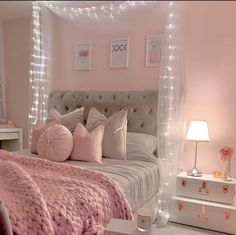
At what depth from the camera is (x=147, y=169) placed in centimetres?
187

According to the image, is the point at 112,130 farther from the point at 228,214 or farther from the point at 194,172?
the point at 228,214

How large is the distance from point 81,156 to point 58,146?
0.20 metres

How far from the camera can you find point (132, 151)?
79.0 inches

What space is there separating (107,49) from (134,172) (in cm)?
112

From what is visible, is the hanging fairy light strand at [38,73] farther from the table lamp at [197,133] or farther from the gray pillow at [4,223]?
the table lamp at [197,133]

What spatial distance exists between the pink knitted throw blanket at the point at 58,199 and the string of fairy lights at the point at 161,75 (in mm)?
324

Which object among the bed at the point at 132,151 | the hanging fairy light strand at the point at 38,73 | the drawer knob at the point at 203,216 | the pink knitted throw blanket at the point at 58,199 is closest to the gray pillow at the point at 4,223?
the pink knitted throw blanket at the point at 58,199

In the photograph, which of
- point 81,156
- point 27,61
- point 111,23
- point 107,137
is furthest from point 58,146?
point 111,23

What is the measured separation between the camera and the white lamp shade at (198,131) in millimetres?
2025

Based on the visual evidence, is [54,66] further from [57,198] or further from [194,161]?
[194,161]

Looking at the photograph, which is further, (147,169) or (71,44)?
(147,169)

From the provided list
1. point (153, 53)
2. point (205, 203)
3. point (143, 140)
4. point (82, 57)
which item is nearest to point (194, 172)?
point (205, 203)

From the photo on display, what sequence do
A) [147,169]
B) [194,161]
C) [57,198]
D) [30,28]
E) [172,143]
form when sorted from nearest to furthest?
[30,28] → [57,198] → [172,143] → [147,169] → [194,161]

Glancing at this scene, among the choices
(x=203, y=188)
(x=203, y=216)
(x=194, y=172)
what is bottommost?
(x=203, y=216)
